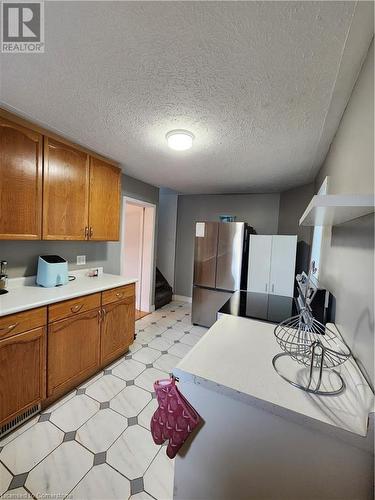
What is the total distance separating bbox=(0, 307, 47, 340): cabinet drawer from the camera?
1.34m

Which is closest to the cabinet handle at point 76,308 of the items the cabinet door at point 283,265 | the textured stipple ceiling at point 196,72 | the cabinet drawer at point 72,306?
the cabinet drawer at point 72,306

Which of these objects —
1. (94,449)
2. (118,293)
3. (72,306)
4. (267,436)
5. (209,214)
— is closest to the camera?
(267,436)

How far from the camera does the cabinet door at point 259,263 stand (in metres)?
3.11

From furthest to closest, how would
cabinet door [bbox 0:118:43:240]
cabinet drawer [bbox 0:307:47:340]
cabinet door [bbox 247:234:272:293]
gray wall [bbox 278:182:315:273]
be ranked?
cabinet door [bbox 247:234:272:293]
gray wall [bbox 278:182:315:273]
cabinet door [bbox 0:118:43:240]
cabinet drawer [bbox 0:307:47:340]

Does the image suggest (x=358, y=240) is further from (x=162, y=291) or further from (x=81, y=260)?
(x=162, y=291)

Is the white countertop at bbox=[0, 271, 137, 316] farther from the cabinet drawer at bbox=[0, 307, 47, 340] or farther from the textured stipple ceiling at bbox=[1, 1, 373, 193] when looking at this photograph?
the textured stipple ceiling at bbox=[1, 1, 373, 193]

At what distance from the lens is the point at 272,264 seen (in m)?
3.08

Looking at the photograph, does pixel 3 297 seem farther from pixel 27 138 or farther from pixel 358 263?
pixel 358 263

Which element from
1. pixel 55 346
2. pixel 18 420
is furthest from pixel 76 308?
pixel 18 420

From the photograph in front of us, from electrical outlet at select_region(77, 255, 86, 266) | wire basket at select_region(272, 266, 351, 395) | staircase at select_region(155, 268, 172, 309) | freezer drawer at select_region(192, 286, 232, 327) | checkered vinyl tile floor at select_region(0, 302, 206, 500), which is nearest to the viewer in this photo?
wire basket at select_region(272, 266, 351, 395)

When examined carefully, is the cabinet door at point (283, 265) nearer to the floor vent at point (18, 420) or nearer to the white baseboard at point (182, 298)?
the white baseboard at point (182, 298)

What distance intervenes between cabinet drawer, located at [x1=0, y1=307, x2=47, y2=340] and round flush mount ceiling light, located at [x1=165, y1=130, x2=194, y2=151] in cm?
164

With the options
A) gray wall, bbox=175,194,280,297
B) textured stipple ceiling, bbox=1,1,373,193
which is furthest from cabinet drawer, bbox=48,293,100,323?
gray wall, bbox=175,194,280,297

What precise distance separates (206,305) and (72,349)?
6.86ft
